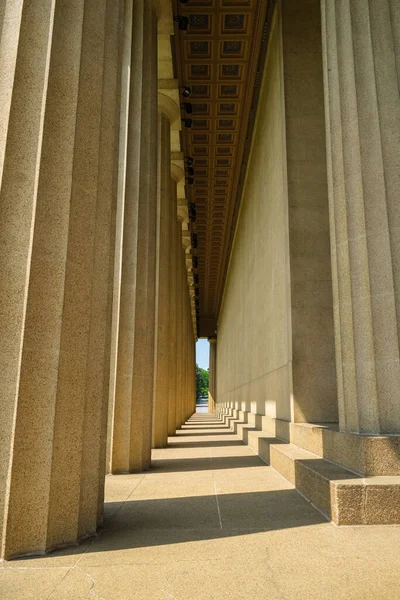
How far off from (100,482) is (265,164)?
48.4 ft

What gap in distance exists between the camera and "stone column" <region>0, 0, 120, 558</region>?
4.81 meters

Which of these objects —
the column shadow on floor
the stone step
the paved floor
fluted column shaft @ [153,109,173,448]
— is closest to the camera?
the paved floor

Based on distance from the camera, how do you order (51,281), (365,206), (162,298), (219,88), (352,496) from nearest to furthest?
(51,281) → (352,496) → (365,206) → (162,298) → (219,88)

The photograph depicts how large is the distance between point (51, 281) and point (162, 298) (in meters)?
12.7

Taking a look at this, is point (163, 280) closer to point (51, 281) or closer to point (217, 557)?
point (51, 281)

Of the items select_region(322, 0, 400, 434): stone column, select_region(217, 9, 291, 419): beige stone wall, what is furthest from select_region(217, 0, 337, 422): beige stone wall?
select_region(322, 0, 400, 434): stone column

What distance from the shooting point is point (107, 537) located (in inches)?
210

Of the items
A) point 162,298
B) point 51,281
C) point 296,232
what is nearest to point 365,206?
point 51,281

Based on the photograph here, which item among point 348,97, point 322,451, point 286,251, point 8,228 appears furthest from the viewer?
point 286,251

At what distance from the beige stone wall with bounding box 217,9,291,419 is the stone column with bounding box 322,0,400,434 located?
16.0ft

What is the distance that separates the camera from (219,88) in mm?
19953

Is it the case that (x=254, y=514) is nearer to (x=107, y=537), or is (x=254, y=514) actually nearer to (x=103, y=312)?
(x=107, y=537)

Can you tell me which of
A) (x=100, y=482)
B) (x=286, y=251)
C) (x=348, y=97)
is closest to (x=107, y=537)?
(x=100, y=482)

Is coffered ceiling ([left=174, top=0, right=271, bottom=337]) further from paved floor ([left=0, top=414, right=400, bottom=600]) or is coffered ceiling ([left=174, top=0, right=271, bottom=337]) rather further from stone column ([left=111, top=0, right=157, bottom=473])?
paved floor ([left=0, top=414, right=400, bottom=600])
